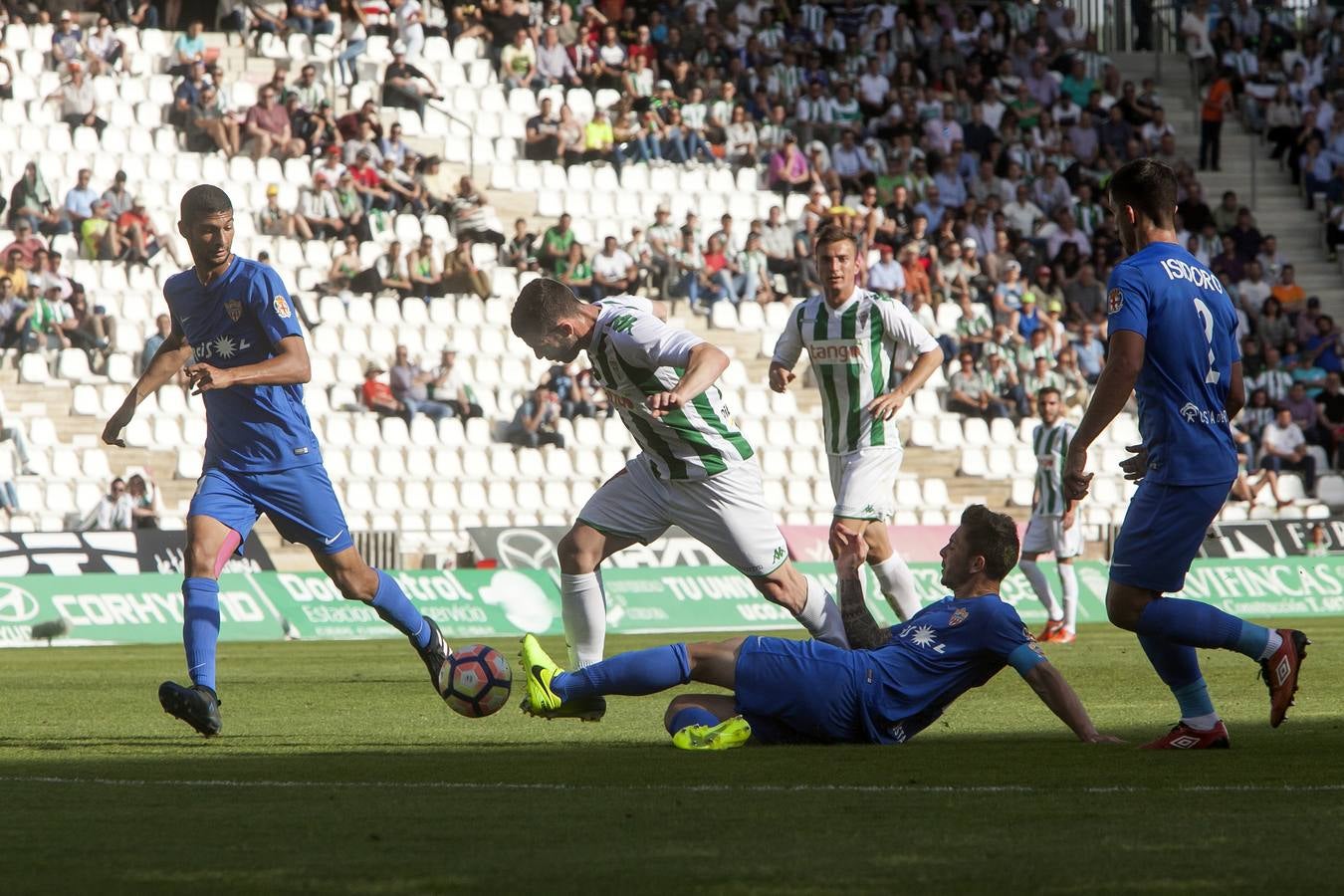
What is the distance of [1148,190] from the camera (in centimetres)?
765

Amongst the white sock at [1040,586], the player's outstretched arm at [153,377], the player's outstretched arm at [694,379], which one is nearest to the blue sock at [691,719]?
the player's outstretched arm at [694,379]

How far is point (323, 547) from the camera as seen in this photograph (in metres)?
9.35

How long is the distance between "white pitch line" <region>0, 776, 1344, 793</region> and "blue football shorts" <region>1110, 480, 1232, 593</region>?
1.30 meters

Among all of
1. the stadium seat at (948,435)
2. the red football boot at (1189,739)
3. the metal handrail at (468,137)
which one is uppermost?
the metal handrail at (468,137)

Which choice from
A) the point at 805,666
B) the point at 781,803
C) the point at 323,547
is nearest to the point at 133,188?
the point at 323,547

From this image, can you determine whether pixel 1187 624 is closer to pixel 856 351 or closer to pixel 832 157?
pixel 856 351

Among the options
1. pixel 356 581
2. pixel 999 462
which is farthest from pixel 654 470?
pixel 999 462

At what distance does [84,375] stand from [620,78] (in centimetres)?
1051

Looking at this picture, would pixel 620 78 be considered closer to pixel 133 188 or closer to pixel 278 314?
pixel 133 188

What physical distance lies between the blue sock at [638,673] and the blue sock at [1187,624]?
5.92 feet

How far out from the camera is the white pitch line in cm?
624

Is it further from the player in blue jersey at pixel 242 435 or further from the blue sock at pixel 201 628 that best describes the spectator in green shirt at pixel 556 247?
the blue sock at pixel 201 628

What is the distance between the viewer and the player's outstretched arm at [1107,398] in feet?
23.6

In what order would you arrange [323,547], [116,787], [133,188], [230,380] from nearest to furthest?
[116,787] → [230,380] → [323,547] → [133,188]
